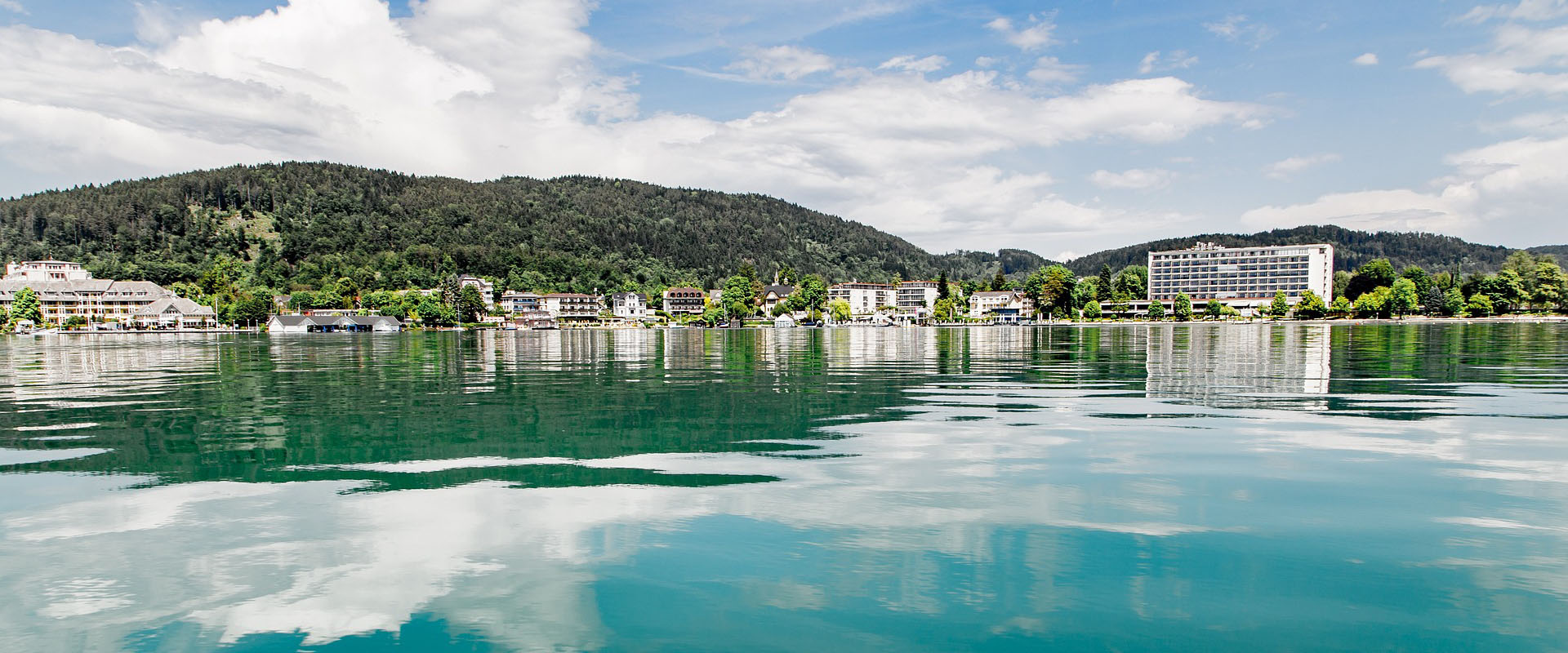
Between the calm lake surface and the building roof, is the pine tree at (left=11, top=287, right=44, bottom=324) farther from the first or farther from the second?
the calm lake surface

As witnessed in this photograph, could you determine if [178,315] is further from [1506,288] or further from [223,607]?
[1506,288]

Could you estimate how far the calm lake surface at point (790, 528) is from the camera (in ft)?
21.1

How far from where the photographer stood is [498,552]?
27.0 ft

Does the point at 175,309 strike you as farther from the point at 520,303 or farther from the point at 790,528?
the point at 790,528

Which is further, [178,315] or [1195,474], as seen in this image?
[178,315]

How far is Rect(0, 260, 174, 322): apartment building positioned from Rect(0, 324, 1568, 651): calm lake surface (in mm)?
201146

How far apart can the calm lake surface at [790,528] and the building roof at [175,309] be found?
179509mm

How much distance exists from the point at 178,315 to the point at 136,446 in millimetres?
188973

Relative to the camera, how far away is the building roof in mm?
163250

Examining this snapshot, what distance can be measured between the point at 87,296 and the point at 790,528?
227570 millimetres

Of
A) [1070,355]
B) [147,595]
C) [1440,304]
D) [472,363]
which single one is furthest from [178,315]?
[1440,304]

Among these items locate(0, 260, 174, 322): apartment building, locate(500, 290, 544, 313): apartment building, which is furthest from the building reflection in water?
locate(0, 260, 174, 322): apartment building

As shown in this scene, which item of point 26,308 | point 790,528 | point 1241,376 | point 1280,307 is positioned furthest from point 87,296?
point 1280,307

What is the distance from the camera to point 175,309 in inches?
6447
